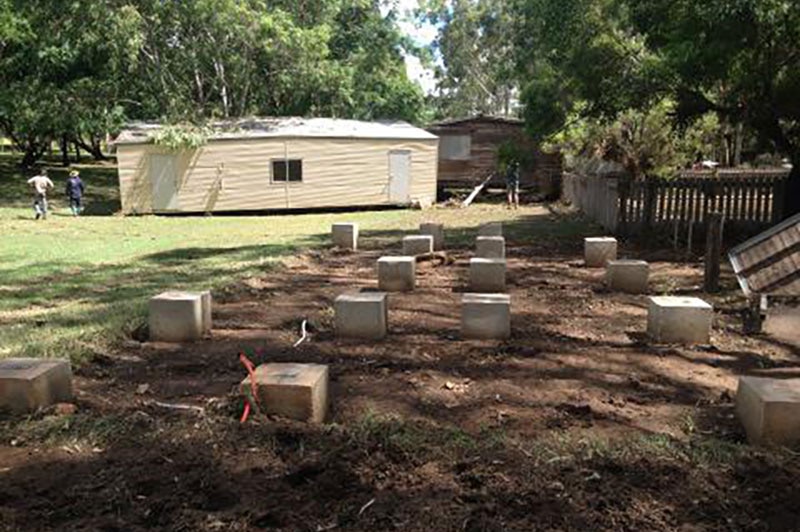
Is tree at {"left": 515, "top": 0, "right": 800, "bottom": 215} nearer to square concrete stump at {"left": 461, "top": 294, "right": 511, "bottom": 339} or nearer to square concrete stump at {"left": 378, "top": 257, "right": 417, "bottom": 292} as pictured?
square concrete stump at {"left": 378, "top": 257, "right": 417, "bottom": 292}

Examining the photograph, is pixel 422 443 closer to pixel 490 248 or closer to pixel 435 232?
pixel 490 248

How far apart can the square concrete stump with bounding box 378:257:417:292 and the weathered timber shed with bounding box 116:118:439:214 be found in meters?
17.9

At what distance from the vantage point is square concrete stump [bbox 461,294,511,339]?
6.83 metres

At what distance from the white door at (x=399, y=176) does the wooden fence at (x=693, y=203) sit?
14.0 m

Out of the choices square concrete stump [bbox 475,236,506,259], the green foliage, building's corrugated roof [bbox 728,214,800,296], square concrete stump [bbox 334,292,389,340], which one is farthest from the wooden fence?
the green foliage

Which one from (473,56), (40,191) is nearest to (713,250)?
(40,191)

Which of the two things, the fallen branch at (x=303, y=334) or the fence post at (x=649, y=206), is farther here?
the fence post at (x=649, y=206)

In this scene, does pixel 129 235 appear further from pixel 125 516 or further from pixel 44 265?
pixel 125 516

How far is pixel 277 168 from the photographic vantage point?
2686 cm

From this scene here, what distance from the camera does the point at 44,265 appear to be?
41.0 feet

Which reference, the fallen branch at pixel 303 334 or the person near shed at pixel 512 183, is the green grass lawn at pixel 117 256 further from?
the fallen branch at pixel 303 334

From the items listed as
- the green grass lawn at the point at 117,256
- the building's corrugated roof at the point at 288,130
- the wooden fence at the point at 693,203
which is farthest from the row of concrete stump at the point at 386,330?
the building's corrugated roof at the point at 288,130

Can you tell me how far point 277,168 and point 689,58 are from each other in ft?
58.7

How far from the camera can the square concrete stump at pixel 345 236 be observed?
563 inches
